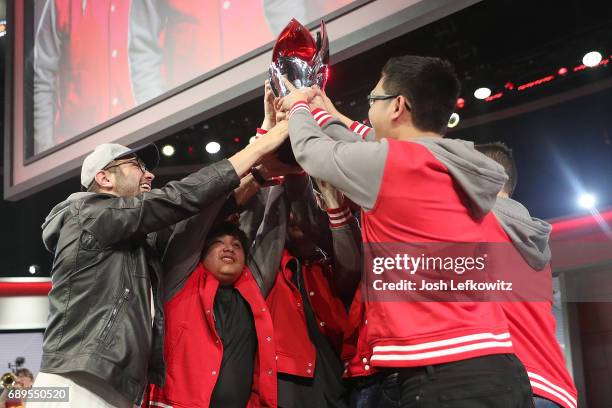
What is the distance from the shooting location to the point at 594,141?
605cm

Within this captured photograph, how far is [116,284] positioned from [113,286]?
0.01 meters

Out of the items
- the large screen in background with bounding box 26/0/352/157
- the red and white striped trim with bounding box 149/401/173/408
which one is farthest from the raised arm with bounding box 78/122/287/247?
the large screen in background with bounding box 26/0/352/157

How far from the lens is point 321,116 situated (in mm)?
1914

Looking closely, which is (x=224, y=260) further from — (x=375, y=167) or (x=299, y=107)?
(x=375, y=167)

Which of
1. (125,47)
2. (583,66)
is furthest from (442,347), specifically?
(583,66)

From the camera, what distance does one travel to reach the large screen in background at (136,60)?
2.90m

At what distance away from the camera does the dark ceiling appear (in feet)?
17.1

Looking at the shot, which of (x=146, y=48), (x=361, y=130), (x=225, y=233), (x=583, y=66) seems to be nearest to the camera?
(x=361, y=130)

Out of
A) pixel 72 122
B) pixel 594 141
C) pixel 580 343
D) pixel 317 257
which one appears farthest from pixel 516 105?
pixel 317 257

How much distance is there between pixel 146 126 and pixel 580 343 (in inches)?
175

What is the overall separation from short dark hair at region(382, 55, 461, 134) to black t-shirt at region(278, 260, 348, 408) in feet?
2.64

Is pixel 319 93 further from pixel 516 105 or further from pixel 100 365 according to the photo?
pixel 516 105

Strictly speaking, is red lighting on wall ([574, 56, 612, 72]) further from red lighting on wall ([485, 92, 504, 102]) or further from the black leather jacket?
the black leather jacket

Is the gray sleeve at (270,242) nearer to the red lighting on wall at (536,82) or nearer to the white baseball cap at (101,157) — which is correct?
the white baseball cap at (101,157)
